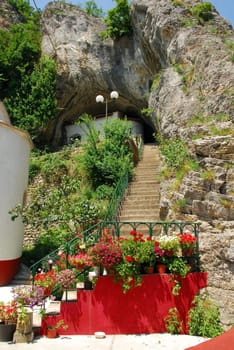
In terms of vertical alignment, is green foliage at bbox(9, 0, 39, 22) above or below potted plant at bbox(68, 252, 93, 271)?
above

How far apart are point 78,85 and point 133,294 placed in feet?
58.6

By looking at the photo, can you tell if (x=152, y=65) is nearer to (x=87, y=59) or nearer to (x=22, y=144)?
(x=87, y=59)

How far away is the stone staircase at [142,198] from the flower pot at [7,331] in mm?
4009

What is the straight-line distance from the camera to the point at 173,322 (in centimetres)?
657

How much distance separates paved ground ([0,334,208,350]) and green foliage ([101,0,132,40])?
18865mm

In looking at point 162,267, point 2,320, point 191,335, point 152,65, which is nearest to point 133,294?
point 162,267

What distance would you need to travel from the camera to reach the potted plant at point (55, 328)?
6.34 meters

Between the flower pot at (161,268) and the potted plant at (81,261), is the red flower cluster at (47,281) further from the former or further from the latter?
the flower pot at (161,268)

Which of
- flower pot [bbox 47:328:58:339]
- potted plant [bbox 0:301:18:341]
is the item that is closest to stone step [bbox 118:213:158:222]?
flower pot [bbox 47:328:58:339]

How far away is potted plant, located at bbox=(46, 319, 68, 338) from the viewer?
6336 mm

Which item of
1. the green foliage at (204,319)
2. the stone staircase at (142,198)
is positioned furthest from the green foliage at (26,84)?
the green foliage at (204,319)

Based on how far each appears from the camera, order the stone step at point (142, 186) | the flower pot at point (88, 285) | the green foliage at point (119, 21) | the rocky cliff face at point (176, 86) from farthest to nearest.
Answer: the green foliage at point (119, 21)
the stone step at point (142, 186)
the rocky cliff face at point (176, 86)
the flower pot at point (88, 285)

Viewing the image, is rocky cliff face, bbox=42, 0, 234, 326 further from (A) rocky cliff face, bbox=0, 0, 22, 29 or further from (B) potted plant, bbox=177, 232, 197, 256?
(A) rocky cliff face, bbox=0, 0, 22, 29

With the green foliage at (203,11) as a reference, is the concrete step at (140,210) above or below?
below
